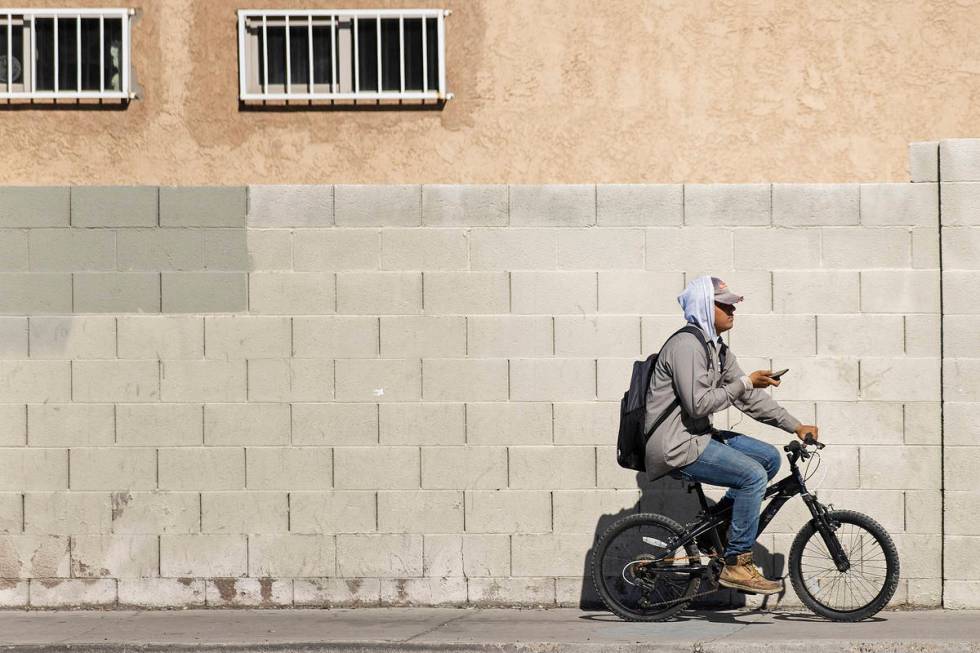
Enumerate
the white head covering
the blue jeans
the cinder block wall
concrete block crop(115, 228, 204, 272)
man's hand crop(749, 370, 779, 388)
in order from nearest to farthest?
man's hand crop(749, 370, 779, 388) < the blue jeans < the white head covering < the cinder block wall < concrete block crop(115, 228, 204, 272)

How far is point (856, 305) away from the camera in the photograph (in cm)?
850

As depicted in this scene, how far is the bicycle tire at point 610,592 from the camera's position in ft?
25.8

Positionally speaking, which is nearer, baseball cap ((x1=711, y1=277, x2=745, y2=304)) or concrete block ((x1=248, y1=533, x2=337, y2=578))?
baseball cap ((x1=711, y1=277, x2=745, y2=304))

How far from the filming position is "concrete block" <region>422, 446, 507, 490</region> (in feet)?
28.1

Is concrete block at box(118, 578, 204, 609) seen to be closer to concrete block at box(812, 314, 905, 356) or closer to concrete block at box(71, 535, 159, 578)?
concrete block at box(71, 535, 159, 578)

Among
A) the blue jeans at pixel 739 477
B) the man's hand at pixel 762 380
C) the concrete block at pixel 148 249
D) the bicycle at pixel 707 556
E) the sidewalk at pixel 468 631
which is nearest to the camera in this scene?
the sidewalk at pixel 468 631

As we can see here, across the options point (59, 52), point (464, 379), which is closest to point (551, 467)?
point (464, 379)

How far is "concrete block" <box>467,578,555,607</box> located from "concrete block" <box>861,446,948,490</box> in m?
1.99

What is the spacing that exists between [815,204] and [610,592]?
262 centimetres

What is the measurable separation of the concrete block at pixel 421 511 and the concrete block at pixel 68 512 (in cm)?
168

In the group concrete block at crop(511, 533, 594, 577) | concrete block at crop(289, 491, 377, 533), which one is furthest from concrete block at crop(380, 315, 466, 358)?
concrete block at crop(511, 533, 594, 577)

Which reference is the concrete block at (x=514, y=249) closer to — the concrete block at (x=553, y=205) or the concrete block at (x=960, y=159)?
the concrete block at (x=553, y=205)

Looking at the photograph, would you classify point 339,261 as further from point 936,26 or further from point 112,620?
point 936,26

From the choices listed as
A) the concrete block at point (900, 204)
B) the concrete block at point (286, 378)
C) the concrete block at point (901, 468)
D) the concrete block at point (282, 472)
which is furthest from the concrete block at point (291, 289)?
the concrete block at point (901, 468)
